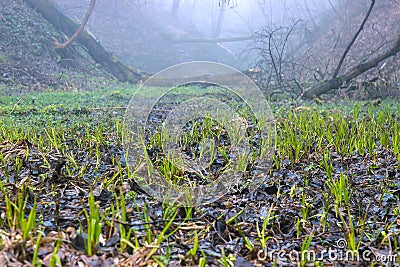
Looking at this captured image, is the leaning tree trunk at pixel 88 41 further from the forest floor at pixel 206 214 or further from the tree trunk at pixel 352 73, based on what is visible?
the forest floor at pixel 206 214

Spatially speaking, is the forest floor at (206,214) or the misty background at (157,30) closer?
the forest floor at (206,214)

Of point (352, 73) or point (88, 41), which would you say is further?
point (88, 41)

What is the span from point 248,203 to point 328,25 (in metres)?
22.9

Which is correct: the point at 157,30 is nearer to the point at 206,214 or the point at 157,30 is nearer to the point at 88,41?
the point at 88,41

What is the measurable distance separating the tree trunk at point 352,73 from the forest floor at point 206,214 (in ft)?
19.6

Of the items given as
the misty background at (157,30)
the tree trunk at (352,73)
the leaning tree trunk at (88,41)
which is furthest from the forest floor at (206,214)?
the misty background at (157,30)

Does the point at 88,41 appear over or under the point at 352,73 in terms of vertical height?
over

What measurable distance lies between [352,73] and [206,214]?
7778mm

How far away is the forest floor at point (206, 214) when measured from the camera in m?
1.26

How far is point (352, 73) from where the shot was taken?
8.45 m

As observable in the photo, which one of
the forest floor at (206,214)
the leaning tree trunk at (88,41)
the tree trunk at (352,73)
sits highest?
the leaning tree trunk at (88,41)

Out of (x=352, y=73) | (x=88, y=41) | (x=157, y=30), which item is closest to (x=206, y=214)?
(x=352, y=73)

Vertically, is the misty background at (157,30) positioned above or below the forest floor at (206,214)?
above

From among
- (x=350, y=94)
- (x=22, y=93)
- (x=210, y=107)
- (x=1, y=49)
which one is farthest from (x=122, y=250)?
(x=1, y=49)
